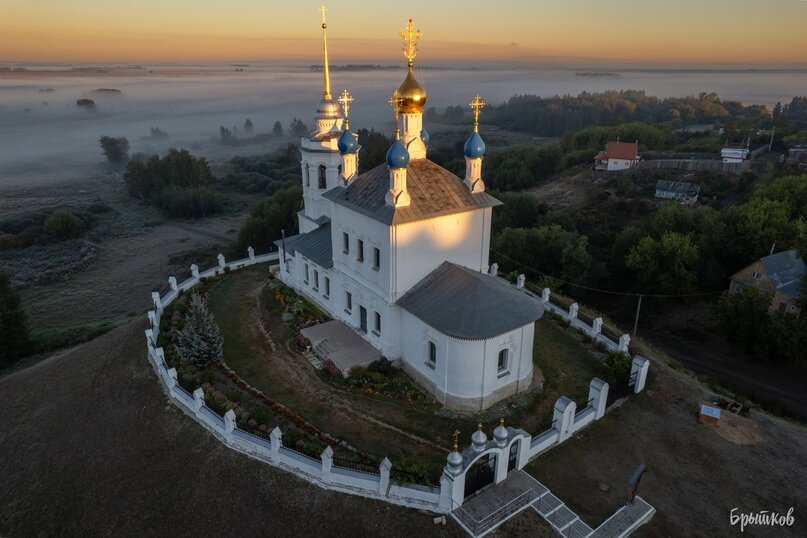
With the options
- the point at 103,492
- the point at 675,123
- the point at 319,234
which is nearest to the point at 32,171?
the point at 319,234

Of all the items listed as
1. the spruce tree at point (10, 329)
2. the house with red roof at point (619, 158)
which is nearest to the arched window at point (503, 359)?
the spruce tree at point (10, 329)

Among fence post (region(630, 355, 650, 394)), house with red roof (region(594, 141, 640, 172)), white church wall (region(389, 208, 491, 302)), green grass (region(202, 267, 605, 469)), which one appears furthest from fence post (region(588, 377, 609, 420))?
house with red roof (region(594, 141, 640, 172))

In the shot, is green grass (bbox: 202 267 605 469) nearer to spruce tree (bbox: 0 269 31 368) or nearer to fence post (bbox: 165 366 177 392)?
fence post (bbox: 165 366 177 392)

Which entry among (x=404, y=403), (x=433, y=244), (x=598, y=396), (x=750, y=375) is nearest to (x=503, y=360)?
(x=598, y=396)

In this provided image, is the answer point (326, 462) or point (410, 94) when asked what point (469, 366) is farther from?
point (410, 94)

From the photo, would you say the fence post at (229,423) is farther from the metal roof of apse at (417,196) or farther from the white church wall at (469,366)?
the metal roof of apse at (417,196)

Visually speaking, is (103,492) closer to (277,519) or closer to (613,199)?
(277,519)
